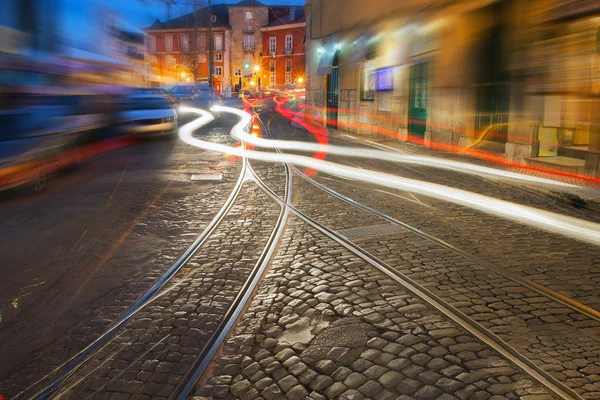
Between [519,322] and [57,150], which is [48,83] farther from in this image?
[519,322]

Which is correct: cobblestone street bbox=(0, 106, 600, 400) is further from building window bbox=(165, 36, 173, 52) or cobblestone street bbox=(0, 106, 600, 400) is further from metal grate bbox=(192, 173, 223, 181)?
building window bbox=(165, 36, 173, 52)

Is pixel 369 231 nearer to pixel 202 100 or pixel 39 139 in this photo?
pixel 39 139

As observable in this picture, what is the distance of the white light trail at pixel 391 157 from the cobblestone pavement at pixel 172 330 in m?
6.94

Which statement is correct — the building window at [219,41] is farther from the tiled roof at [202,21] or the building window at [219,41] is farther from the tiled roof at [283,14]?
the tiled roof at [283,14]

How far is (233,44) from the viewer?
264 feet

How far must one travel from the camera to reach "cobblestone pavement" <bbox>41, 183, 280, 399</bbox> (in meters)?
3.35

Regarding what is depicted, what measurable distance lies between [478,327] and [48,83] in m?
10.6

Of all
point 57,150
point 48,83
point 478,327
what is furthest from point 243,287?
point 48,83

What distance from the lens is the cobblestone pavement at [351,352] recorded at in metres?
3.23

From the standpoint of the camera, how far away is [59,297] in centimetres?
486

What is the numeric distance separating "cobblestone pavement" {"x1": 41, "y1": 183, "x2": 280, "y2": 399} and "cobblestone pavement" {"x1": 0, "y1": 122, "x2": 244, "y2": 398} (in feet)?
0.80

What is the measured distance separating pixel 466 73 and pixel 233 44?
71.0m

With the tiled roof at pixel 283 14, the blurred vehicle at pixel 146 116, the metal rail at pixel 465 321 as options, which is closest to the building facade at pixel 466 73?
the metal rail at pixel 465 321

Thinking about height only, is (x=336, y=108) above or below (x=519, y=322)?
above
